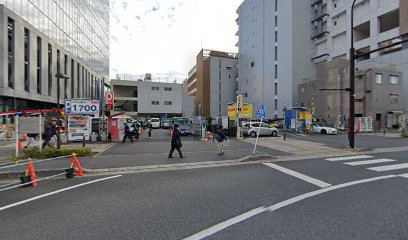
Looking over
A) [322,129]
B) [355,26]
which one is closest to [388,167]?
[322,129]

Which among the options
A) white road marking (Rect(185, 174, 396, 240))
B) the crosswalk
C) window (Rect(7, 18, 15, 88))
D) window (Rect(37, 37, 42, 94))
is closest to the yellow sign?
the crosswalk

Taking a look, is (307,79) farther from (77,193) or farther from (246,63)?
(77,193)

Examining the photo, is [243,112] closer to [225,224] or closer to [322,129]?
[322,129]

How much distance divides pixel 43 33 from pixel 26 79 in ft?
22.1

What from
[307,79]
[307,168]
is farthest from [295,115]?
[307,168]

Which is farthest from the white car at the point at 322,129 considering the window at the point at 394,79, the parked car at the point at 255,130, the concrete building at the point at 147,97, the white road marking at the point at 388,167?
the concrete building at the point at 147,97

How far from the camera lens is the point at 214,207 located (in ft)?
14.2

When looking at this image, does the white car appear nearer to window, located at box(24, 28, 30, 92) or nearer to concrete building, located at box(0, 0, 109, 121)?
concrete building, located at box(0, 0, 109, 121)

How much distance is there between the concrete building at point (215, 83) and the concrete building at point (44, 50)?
1144 inches

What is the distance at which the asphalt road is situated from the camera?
338 centimetres

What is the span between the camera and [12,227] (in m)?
3.54

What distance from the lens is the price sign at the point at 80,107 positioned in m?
14.5

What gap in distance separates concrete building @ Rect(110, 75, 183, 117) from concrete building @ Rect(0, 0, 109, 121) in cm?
1013

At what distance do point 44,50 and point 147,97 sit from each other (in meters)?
28.7
